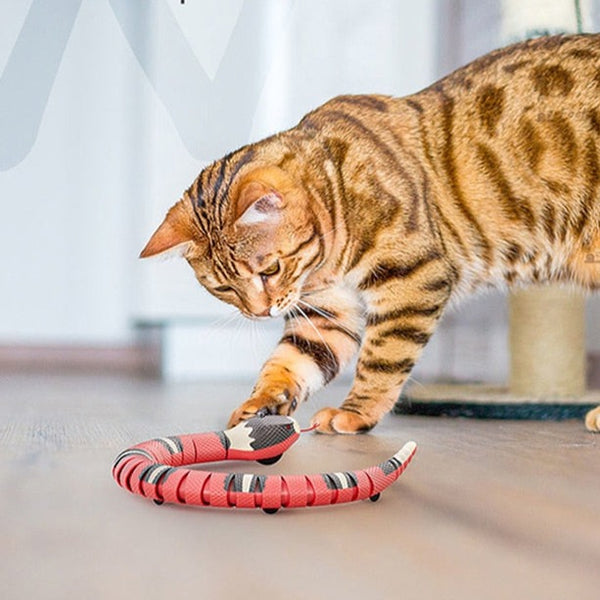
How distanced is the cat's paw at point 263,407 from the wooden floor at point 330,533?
0.11 meters

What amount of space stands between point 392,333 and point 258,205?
275 mm

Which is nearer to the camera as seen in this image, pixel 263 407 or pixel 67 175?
pixel 263 407

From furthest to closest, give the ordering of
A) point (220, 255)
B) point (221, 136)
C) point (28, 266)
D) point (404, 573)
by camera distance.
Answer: point (28, 266), point (221, 136), point (220, 255), point (404, 573)

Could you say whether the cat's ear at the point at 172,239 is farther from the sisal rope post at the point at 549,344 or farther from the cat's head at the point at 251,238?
the sisal rope post at the point at 549,344

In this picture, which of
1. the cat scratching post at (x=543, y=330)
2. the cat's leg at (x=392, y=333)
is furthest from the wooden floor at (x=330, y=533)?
the cat scratching post at (x=543, y=330)

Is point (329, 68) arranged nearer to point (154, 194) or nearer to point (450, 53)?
point (450, 53)

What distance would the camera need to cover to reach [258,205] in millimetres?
1241

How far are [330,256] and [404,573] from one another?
31.0 inches

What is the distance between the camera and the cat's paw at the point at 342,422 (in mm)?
1259

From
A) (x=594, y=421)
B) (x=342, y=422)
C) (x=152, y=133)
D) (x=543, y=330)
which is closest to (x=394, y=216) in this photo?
(x=342, y=422)

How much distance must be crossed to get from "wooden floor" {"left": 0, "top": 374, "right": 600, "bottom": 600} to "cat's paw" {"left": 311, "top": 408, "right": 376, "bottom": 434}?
0.27 feet

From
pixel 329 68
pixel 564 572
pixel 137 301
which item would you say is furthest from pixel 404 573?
pixel 137 301

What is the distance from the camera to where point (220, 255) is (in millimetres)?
1306

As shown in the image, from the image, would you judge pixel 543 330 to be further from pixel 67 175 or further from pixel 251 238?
pixel 67 175
